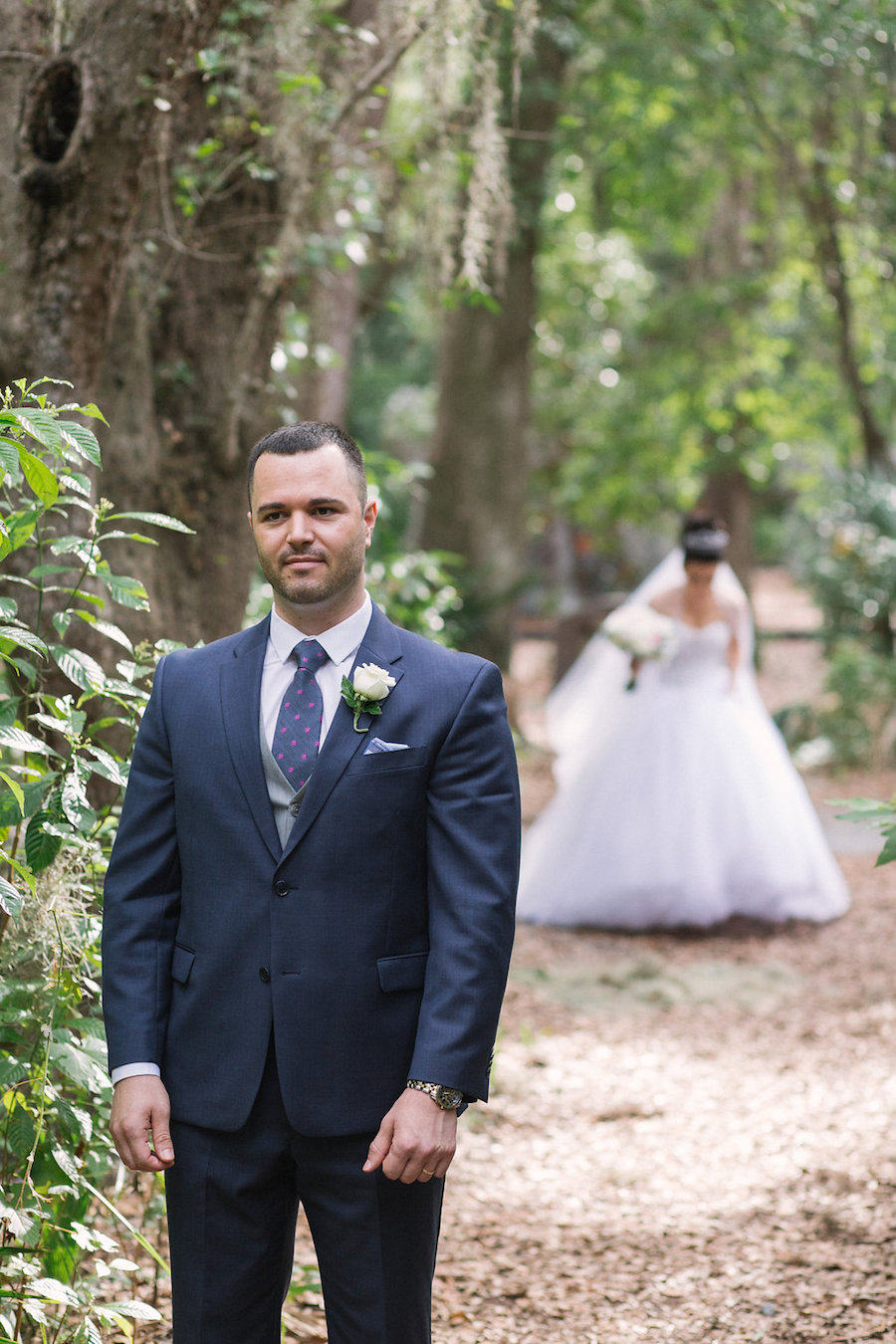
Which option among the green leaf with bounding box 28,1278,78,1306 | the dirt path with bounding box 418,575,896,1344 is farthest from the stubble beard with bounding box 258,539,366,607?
the dirt path with bounding box 418,575,896,1344

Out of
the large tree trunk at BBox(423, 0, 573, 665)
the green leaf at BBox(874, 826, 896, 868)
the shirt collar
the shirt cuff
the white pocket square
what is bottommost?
the shirt cuff

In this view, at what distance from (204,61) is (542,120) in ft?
24.1

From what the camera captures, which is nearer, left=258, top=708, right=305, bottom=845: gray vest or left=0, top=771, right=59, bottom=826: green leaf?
left=258, top=708, right=305, bottom=845: gray vest

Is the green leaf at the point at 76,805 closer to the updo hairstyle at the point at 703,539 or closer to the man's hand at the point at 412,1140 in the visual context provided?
the man's hand at the point at 412,1140

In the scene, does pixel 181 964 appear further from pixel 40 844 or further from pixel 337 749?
pixel 337 749

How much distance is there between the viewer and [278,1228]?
2.32 meters

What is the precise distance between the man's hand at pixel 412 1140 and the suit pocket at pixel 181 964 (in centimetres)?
43

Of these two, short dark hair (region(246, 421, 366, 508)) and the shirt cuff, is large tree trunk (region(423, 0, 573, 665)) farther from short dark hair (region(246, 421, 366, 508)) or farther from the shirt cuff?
the shirt cuff

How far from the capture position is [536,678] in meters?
19.5

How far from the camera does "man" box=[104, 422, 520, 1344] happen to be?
7.29ft

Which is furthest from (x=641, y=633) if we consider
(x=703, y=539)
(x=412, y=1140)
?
(x=412, y=1140)

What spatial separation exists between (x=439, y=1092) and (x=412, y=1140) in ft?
0.28

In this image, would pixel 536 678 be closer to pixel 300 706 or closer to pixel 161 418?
pixel 161 418

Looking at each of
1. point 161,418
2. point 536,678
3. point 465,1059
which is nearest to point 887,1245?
point 465,1059
